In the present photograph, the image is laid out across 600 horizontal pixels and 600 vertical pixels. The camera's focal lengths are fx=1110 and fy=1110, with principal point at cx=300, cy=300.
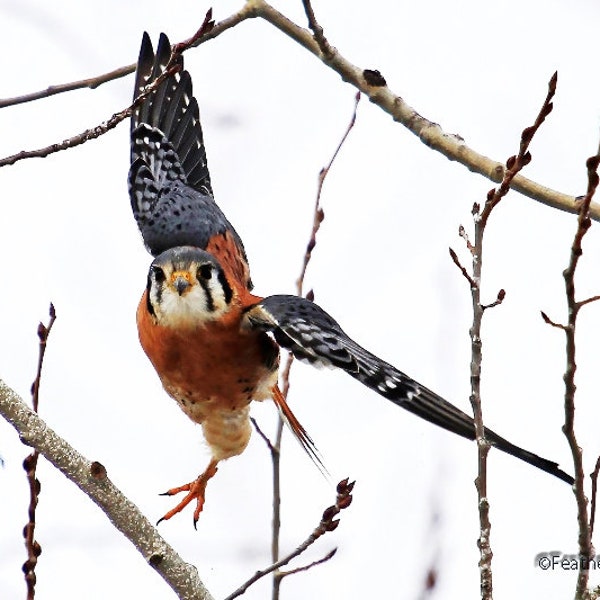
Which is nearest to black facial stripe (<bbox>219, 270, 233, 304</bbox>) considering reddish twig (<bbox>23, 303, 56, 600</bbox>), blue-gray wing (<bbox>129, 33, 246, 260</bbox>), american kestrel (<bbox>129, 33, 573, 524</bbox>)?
american kestrel (<bbox>129, 33, 573, 524</bbox>)

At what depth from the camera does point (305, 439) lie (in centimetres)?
423

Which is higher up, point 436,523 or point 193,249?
point 193,249

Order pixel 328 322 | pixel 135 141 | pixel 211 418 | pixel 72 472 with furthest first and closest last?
pixel 135 141, pixel 211 418, pixel 328 322, pixel 72 472

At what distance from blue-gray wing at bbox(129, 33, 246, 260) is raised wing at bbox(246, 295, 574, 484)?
1060 millimetres

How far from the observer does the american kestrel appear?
3.36m

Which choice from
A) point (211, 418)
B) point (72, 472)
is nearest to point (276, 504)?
point (72, 472)

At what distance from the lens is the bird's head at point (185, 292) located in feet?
13.2

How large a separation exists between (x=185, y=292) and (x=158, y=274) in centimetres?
15

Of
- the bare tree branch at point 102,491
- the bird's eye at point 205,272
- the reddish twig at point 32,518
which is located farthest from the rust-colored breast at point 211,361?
the bare tree branch at point 102,491

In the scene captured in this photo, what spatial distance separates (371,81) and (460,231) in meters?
1.50

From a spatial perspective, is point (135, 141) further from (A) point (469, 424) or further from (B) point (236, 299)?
(A) point (469, 424)

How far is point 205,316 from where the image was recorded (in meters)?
4.07

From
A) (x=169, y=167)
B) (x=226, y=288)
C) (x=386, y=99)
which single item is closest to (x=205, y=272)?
(x=226, y=288)

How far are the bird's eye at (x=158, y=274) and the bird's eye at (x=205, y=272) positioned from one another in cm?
13
